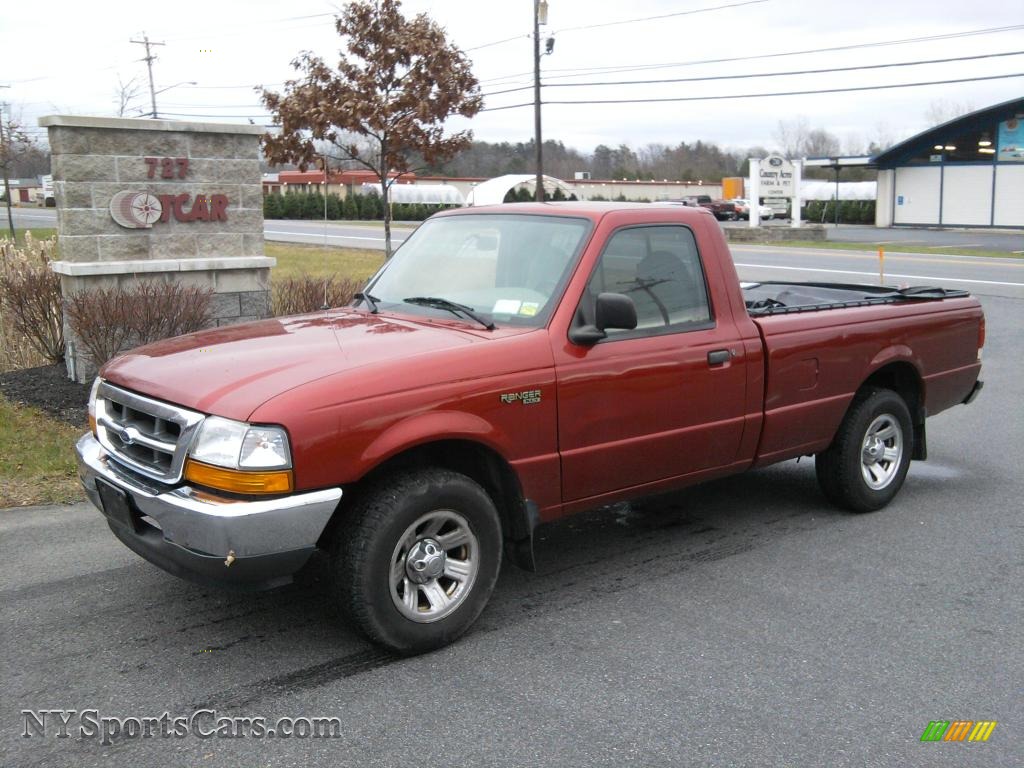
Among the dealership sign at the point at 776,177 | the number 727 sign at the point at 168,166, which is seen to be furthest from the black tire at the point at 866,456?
the dealership sign at the point at 776,177

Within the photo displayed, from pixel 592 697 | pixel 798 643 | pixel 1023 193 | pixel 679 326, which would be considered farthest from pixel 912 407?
pixel 1023 193

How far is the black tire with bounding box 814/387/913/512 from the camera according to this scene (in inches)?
244

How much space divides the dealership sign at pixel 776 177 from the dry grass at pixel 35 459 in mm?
33639

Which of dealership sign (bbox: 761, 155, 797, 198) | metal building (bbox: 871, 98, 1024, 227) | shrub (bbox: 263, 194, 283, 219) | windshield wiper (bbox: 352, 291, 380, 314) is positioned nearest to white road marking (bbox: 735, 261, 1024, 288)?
dealership sign (bbox: 761, 155, 797, 198)

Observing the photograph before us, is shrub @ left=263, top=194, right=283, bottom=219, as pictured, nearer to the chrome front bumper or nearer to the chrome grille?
the chrome grille

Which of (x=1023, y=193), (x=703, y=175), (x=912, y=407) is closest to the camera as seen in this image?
(x=912, y=407)

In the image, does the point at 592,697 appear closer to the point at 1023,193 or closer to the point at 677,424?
the point at 677,424

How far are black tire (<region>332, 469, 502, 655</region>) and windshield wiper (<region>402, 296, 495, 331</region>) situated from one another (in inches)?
32.5

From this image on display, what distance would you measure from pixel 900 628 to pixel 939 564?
1036 mm

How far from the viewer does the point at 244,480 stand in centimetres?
375

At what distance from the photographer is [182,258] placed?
9961 mm

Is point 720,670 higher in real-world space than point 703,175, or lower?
lower

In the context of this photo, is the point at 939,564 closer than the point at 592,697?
No

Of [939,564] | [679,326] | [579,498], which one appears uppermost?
[679,326]
